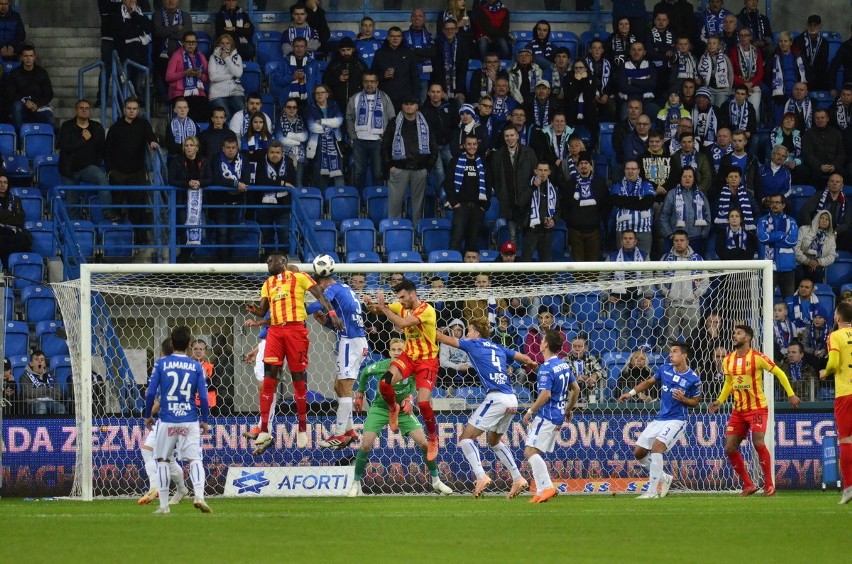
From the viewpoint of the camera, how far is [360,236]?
2019 centimetres

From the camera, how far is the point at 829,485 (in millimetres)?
17781

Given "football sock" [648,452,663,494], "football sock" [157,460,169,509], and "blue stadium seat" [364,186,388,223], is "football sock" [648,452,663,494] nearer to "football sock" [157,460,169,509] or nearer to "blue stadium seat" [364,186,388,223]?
"football sock" [157,460,169,509]

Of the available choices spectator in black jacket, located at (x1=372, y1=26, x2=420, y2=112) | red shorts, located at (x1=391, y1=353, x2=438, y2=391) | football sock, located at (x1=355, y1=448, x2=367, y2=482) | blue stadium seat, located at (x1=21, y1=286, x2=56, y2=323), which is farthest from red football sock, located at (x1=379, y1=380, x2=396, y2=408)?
spectator in black jacket, located at (x1=372, y1=26, x2=420, y2=112)

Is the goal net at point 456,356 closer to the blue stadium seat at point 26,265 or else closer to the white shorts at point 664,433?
the blue stadium seat at point 26,265

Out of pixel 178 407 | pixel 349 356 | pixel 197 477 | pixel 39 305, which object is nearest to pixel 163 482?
pixel 197 477

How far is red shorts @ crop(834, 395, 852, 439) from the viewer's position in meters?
13.3

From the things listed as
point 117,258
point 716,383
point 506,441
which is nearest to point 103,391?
point 117,258

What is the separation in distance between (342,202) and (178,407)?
8.62 metres

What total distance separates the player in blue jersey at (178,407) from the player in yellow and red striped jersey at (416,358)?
9.43 ft

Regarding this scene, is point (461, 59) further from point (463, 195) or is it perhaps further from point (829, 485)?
point (829, 485)

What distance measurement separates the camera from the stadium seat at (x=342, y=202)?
20906mm

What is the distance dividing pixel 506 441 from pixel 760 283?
12.1 ft

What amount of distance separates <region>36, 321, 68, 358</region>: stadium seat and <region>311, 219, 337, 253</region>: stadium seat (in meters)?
3.90

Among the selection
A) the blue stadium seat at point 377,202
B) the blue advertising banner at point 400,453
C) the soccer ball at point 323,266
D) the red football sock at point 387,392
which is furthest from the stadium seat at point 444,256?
the soccer ball at point 323,266
